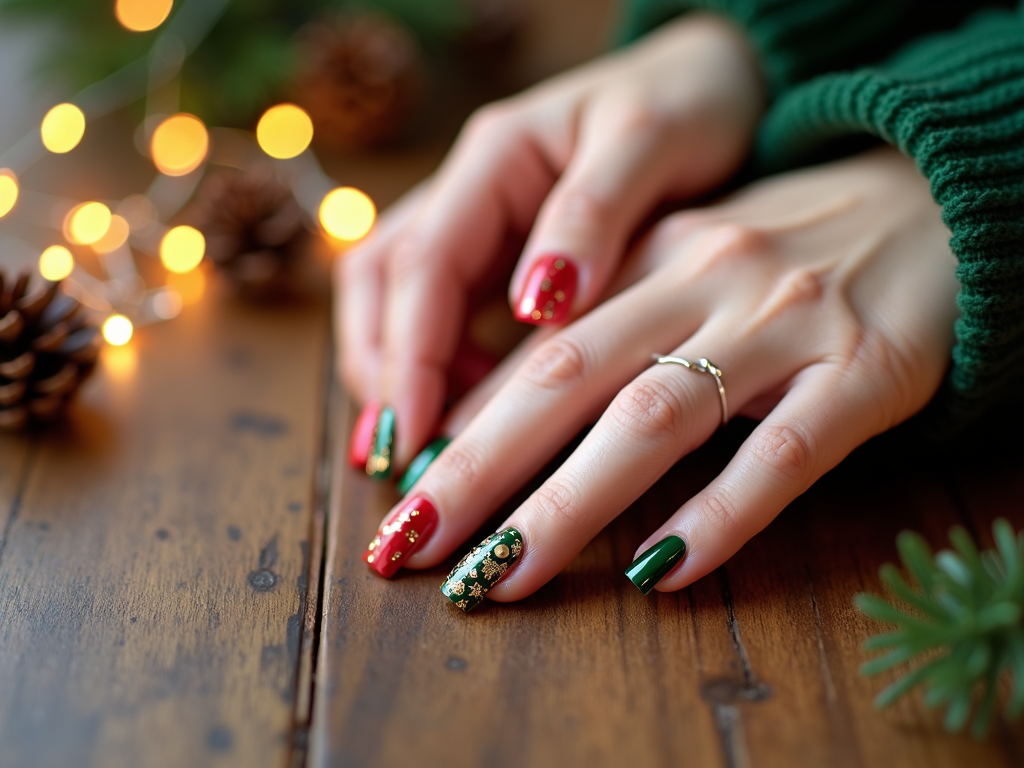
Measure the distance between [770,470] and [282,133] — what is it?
2.50 ft

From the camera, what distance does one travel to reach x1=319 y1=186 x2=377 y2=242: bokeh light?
3.50ft

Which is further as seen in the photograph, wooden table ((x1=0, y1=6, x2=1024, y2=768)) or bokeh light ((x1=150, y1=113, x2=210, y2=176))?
bokeh light ((x1=150, y1=113, x2=210, y2=176))

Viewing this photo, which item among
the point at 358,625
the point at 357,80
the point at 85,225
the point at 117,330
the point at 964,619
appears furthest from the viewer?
the point at 357,80

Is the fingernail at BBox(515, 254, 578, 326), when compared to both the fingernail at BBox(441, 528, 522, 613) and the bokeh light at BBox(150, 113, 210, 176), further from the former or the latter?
the bokeh light at BBox(150, 113, 210, 176)

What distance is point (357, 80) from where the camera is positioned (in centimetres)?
112

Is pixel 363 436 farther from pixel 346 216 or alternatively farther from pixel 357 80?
pixel 357 80

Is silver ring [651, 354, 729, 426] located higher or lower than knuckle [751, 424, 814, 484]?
higher

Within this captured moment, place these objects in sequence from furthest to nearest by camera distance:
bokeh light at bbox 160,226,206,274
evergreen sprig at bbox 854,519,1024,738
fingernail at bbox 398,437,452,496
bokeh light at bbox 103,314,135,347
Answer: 1. bokeh light at bbox 160,226,206,274
2. bokeh light at bbox 103,314,135,347
3. fingernail at bbox 398,437,452,496
4. evergreen sprig at bbox 854,519,1024,738

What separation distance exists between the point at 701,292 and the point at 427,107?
619mm

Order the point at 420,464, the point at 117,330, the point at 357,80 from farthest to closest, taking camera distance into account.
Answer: the point at 357,80
the point at 117,330
the point at 420,464

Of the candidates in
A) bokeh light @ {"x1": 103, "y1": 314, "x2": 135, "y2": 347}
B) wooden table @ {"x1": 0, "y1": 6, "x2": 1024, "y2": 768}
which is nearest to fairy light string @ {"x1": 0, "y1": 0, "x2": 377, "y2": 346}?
bokeh light @ {"x1": 103, "y1": 314, "x2": 135, "y2": 347}

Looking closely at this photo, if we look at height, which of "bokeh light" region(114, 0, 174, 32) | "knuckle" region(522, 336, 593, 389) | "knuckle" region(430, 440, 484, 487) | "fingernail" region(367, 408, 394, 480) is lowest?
"fingernail" region(367, 408, 394, 480)

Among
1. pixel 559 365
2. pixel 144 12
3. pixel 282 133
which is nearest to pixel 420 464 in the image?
pixel 559 365

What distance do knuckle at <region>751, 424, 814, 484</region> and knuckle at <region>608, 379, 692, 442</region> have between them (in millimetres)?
57
